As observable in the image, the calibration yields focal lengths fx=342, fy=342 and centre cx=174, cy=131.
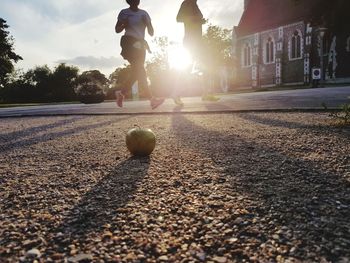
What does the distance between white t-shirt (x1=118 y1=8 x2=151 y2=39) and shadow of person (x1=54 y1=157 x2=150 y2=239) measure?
4.65 meters

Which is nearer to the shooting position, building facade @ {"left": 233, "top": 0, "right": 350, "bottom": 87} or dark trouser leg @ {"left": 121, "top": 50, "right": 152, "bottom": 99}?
dark trouser leg @ {"left": 121, "top": 50, "right": 152, "bottom": 99}

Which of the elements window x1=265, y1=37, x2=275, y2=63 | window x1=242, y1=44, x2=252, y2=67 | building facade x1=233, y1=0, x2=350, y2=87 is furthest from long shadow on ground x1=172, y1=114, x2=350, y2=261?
window x1=242, y1=44, x2=252, y2=67

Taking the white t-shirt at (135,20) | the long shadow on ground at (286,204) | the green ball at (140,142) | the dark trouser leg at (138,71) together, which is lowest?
the long shadow on ground at (286,204)

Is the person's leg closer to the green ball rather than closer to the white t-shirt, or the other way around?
the white t-shirt

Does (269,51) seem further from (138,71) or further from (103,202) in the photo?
(103,202)

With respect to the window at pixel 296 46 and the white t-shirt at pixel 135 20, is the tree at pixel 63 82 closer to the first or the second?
the window at pixel 296 46

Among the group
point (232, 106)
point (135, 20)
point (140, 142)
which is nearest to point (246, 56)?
point (232, 106)

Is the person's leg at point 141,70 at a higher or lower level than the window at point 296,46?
lower

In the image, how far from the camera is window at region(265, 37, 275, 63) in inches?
1812

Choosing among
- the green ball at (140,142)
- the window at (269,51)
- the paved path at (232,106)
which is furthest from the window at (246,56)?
the green ball at (140,142)

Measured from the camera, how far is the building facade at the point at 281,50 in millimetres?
37156

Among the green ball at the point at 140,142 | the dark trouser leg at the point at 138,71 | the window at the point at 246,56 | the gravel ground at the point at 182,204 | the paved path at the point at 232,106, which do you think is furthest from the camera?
the window at the point at 246,56

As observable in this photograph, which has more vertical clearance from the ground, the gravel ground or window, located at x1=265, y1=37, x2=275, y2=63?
window, located at x1=265, y1=37, x2=275, y2=63

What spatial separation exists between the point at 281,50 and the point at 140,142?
146 feet
